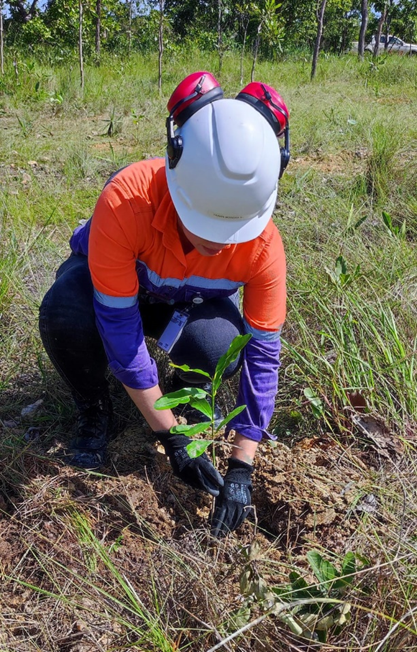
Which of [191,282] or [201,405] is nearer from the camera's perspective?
[201,405]

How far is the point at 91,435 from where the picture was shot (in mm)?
1732

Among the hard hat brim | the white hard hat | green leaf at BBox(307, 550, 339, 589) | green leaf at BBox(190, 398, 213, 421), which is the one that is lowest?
green leaf at BBox(307, 550, 339, 589)

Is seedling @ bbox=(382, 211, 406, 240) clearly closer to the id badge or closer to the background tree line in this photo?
the id badge

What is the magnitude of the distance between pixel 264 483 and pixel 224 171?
871 mm

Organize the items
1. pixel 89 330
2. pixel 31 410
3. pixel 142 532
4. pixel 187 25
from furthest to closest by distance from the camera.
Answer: pixel 187 25 → pixel 31 410 → pixel 89 330 → pixel 142 532

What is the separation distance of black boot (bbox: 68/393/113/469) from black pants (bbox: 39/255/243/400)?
0.05 metres

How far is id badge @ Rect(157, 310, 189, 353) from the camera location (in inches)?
65.0

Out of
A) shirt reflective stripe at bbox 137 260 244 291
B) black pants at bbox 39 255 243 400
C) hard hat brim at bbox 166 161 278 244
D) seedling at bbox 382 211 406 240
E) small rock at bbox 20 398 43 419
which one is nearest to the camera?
hard hat brim at bbox 166 161 278 244

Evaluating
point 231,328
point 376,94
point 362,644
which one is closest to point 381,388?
point 231,328

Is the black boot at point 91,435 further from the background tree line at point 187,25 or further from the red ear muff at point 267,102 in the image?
the background tree line at point 187,25

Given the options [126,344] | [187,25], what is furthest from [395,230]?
[187,25]

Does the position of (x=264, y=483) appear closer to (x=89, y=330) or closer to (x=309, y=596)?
(x=309, y=596)

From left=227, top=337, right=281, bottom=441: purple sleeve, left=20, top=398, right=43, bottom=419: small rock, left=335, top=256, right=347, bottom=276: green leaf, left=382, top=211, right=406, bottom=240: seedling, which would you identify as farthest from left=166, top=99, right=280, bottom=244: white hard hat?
left=382, top=211, right=406, bottom=240: seedling

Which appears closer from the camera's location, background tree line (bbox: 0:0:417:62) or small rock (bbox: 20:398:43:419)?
small rock (bbox: 20:398:43:419)
